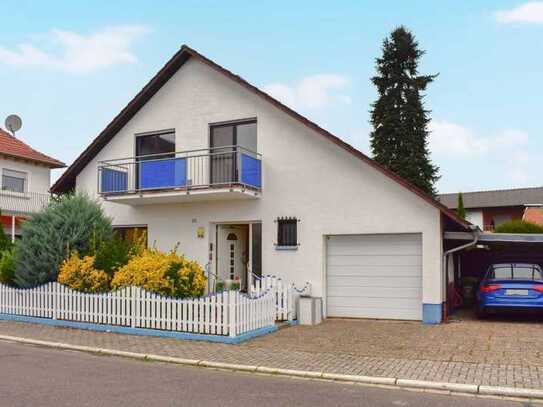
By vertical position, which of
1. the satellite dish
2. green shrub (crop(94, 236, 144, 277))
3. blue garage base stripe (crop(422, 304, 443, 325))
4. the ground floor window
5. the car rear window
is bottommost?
blue garage base stripe (crop(422, 304, 443, 325))

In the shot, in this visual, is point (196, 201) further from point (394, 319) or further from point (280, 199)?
point (394, 319)

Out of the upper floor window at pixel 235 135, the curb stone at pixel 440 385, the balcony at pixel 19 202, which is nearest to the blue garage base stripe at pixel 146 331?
the curb stone at pixel 440 385

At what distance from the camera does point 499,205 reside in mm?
52781

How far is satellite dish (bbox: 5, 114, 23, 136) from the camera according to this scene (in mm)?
34006

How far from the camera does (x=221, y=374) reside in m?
8.65

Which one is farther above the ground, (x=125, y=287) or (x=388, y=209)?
(x=388, y=209)

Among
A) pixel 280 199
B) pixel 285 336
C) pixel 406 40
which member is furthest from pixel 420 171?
pixel 285 336

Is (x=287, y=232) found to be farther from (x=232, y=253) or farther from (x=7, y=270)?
(x=7, y=270)

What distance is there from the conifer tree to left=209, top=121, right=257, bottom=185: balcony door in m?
22.2

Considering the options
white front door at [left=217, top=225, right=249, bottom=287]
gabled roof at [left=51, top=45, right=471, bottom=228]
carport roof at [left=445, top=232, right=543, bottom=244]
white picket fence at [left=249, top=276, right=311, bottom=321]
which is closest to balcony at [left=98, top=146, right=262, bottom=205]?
white front door at [left=217, top=225, right=249, bottom=287]

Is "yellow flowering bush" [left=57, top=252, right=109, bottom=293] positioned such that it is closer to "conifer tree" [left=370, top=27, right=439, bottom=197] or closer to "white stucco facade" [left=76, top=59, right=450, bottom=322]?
"white stucco facade" [left=76, top=59, right=450, bottom=322]

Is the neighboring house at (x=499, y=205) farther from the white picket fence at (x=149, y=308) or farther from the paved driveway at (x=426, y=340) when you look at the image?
the white picket fence at (x=149, y=308)

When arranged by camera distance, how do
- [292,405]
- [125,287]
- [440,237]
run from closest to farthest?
1. [292,405]
2. [125,287]
3. [440,237]

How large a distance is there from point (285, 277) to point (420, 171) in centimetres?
2416
